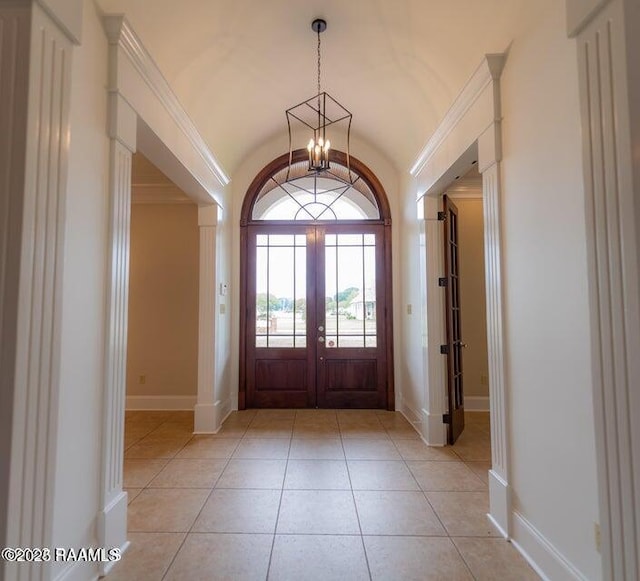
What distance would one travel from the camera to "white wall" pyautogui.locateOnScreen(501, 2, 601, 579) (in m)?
1.50

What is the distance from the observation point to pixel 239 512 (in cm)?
226

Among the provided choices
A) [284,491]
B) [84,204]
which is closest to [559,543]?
[284,491]

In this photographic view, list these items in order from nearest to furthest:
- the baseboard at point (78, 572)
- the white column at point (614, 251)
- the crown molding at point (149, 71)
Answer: the white column at point (614, 251) → the baseboard at point (78, 572) → the crown molding at point (149, 71)

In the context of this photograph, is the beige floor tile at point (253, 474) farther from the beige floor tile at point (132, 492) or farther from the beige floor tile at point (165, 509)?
the beige floor tile at point (132, 492)

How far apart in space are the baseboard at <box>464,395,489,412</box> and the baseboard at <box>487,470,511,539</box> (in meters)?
2.46

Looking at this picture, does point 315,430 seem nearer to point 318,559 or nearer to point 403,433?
point 403,433

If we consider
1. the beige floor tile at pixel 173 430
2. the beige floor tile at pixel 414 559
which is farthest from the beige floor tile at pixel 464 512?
the beige floor tile at pixel 173 430

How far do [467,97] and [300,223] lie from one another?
8.74 feet

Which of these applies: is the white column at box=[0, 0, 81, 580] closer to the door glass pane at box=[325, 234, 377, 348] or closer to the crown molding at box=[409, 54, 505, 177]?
the crown molding at box=[409, 54, 505, 177]

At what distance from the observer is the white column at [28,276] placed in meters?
1.19

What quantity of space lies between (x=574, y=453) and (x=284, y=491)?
1.82m

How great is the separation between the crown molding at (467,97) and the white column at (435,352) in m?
0.87

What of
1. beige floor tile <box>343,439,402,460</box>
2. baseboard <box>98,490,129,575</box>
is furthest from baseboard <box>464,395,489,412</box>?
baseboard <box>98,490,129,575</box>

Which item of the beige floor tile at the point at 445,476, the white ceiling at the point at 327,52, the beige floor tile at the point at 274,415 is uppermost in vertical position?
the white ceiling at the point at 327,52
